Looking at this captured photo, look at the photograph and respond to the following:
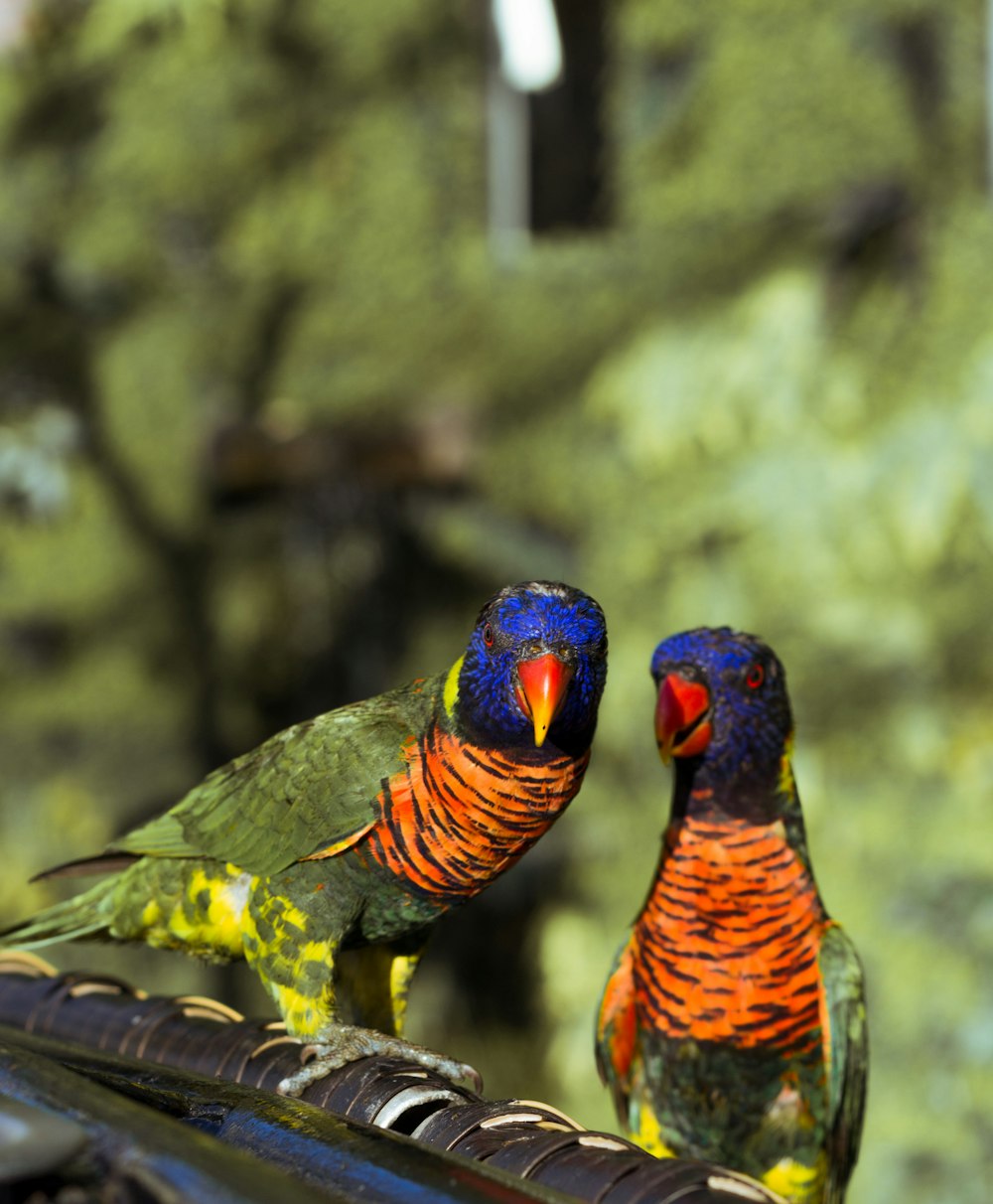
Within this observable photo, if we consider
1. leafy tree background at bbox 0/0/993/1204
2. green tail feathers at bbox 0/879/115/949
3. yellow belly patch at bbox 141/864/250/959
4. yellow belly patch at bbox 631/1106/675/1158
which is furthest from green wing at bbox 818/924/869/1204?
leafy tree background at bbox 0/0/993/1204

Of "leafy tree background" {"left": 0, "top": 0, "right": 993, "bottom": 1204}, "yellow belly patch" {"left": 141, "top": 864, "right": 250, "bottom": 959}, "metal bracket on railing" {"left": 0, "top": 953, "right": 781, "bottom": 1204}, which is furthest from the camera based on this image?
"leafy tree background" {"left": 0, "top": 0, "right": 993, "bottom": 1204}

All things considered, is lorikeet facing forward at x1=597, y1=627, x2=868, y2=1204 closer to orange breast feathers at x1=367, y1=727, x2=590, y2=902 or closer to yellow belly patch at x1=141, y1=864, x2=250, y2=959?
orange breast feathers at x1=367, y1=727, x2=590, y2=902

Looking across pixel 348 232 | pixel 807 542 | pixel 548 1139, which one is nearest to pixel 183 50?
pixel 348 232

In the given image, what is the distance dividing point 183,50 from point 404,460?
6.54 feet

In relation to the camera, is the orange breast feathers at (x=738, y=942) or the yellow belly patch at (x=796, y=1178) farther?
the yellow belly patch at (x=796, y=1178)

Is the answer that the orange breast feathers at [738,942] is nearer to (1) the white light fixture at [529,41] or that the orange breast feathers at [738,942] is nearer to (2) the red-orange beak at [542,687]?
(2) the red-orange beak at [542,687]

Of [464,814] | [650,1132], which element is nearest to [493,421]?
[650,1132]

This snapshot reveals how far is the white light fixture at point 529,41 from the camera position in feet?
17.2

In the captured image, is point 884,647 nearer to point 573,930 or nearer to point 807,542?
point 807,542

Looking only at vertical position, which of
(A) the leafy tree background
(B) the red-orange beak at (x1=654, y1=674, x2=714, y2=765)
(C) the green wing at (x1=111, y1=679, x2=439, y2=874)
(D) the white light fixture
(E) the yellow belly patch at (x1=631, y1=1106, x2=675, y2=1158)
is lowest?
(E) the yellow belly patch at (x1=631, y1=1106, x2=675, y2=1158)

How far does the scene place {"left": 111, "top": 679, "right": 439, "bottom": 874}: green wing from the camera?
1826mm

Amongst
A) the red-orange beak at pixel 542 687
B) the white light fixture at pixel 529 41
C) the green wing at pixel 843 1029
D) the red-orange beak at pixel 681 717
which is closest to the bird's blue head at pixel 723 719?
the red-orange beak at pixel 681 717

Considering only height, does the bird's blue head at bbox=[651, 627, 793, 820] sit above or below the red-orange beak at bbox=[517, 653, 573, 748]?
above

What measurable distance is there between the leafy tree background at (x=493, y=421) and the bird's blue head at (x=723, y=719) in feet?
9.09
